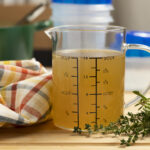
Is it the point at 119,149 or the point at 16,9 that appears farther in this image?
the point at 16,9

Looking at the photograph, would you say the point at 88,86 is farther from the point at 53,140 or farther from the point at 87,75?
the point at 53,140

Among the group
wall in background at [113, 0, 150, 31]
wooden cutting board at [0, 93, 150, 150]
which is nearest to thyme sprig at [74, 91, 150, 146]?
wooden cutting board at [0, 93, 150, 150]

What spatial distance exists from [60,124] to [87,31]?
20 centimetres

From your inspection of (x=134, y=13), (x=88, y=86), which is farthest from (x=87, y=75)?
(x=134, y=13)

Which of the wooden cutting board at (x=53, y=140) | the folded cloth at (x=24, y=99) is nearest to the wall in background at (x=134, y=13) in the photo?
the folded cloth at (x=24, y=99)

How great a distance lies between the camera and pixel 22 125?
79 centimetres

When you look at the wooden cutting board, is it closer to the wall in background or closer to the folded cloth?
the folded cloth

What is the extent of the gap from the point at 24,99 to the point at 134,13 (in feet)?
3.70

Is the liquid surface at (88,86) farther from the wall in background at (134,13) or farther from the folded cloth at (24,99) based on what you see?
the wall in background at (134,13)

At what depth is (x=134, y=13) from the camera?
1.83 m

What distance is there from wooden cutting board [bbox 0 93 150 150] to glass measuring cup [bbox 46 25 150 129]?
1.3 inches

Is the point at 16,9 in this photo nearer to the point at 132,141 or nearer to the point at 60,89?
the point at 60,89

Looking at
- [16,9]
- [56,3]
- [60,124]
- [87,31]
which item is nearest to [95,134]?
[60,124]

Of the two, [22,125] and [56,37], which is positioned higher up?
[56,37]
